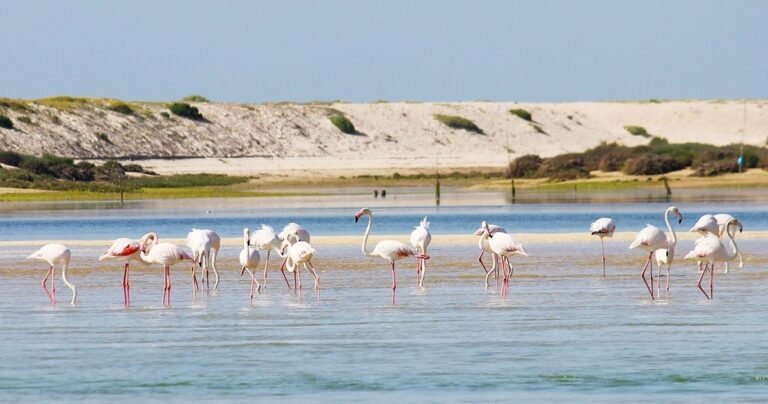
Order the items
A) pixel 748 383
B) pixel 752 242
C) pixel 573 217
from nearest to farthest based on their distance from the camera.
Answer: pixel 748 383, pixel 752 242, pixel 573 217

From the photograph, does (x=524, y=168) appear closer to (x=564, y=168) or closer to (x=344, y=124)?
(x=564, y=168)

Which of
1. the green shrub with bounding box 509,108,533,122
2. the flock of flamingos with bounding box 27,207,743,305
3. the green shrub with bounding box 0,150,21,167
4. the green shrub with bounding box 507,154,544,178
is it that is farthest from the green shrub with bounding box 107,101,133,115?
the flock of flamingos with bounding box 27,207,743,305

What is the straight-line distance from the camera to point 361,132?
86625 mm

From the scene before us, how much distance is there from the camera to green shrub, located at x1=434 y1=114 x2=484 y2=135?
296 feet

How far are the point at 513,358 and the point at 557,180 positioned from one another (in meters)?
48.0

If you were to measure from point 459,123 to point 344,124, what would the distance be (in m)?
8.50

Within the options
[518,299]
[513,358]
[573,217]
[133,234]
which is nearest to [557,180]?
[573,217]

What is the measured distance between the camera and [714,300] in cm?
1648

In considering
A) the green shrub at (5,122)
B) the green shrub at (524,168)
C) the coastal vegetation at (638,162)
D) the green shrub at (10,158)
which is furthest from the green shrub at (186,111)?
the coastal vegetation at (638,162)

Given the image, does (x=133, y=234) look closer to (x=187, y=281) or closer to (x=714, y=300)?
(x=187, y=281)

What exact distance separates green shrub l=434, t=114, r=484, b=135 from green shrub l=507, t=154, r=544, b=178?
2556 cm

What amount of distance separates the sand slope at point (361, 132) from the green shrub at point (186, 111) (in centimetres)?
93

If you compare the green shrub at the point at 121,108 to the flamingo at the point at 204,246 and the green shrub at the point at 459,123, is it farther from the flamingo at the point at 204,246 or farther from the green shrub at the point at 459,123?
the flamingo at the point at 204,246

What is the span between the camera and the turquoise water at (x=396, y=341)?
36.1 ft
